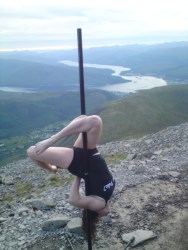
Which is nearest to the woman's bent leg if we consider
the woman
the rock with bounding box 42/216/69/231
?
the woman

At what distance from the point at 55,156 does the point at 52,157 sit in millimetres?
70

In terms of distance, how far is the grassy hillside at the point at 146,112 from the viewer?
97.2 m

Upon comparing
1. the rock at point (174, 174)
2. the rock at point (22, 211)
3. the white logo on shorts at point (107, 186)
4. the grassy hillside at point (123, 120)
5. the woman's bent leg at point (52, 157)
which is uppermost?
the woman's bent leg at point (52, 157)

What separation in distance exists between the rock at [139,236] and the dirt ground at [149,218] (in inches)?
4.4

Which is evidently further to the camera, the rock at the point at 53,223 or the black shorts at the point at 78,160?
the rock at the point at 53,223

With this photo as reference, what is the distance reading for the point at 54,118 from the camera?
188 m

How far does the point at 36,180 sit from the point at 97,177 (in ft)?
47.1

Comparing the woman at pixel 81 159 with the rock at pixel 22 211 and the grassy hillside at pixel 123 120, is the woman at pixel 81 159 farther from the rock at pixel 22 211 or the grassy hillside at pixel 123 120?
the grassy hillside at pixel 123 120

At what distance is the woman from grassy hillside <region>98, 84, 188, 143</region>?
76.9 metres

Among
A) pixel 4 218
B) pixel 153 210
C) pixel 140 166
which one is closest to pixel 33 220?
pixel 4 218

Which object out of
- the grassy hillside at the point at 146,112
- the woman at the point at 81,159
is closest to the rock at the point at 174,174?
the woman at the point at 81,159

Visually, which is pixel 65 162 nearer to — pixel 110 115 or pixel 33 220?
pixel 33 220

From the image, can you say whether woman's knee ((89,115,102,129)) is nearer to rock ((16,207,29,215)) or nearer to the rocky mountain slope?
the rocky mountain slope

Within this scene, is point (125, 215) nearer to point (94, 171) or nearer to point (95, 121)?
point (94, 171)
